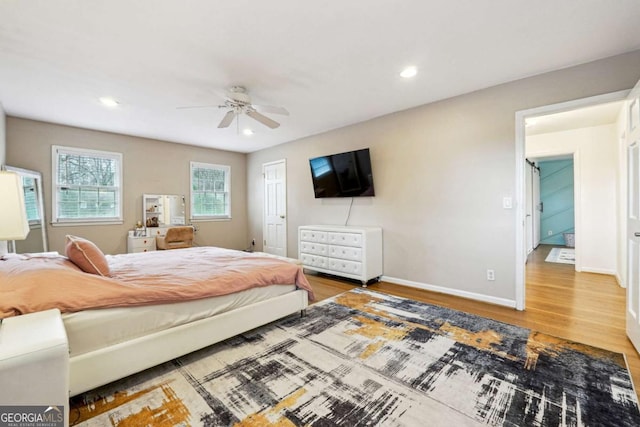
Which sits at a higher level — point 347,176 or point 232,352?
point 347,176

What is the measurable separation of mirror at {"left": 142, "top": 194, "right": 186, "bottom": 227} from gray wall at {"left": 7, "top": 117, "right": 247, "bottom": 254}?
96 mm

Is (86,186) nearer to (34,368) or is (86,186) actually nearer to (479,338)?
(34,368)

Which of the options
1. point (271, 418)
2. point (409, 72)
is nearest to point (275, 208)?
point (409, 72)

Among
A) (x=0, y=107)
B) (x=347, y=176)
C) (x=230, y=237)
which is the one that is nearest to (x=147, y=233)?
(x=230, y=237)

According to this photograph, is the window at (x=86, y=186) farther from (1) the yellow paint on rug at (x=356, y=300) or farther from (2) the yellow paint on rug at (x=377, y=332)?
(2) the yellow paint on rug at (x=377, y=332)

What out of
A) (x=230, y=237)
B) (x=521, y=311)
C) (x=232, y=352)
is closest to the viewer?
(x=232, y=352)

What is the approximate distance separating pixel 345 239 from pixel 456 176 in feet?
5.65

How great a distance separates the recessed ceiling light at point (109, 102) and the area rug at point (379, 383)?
318 centimetres

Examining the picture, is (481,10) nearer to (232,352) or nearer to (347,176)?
(347,176)

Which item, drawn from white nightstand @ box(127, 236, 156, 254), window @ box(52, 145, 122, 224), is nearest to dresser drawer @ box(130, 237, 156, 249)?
white nightstand @ box(127, 236, 156, 254)

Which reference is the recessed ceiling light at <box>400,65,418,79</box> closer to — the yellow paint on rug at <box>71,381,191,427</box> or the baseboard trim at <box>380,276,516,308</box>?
the baseboard trim at <box>380,276,516,308</box>

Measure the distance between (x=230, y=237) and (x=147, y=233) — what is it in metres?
1.81

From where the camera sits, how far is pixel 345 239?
4.18 meters

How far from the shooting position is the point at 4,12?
1895 millimetres
